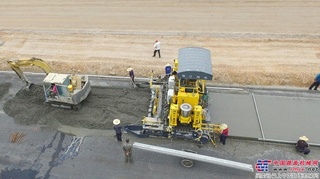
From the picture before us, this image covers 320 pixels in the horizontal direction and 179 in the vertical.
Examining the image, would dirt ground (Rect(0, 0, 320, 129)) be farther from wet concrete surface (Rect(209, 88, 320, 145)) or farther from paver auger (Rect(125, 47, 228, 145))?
paver auger (Rect(125, 47, 228, 145))

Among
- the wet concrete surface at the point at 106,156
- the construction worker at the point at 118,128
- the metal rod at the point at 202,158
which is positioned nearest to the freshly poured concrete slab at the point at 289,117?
the wet concrete surface at the point at 106,156

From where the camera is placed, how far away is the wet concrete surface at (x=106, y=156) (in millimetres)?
10258

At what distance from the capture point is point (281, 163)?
34.0 feet

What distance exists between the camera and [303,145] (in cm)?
1041

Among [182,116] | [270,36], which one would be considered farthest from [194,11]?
[182,116]

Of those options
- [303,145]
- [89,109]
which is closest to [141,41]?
[89,109]

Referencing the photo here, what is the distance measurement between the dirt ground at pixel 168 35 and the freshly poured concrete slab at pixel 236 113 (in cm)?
173

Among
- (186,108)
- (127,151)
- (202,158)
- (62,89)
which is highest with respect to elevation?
(62,89)

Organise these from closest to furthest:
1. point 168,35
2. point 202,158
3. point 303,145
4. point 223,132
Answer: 1. point 202,158
2. point 303,145
3. point 223,132
4. point 168,35

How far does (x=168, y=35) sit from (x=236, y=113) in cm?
889

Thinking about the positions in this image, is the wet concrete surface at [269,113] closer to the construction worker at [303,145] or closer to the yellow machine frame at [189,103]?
the construction worker at [303,145]

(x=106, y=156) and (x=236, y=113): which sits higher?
(x=236, y=113)

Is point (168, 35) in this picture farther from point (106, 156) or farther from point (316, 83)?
point (106, 156)

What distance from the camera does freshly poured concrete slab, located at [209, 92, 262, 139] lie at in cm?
1165
